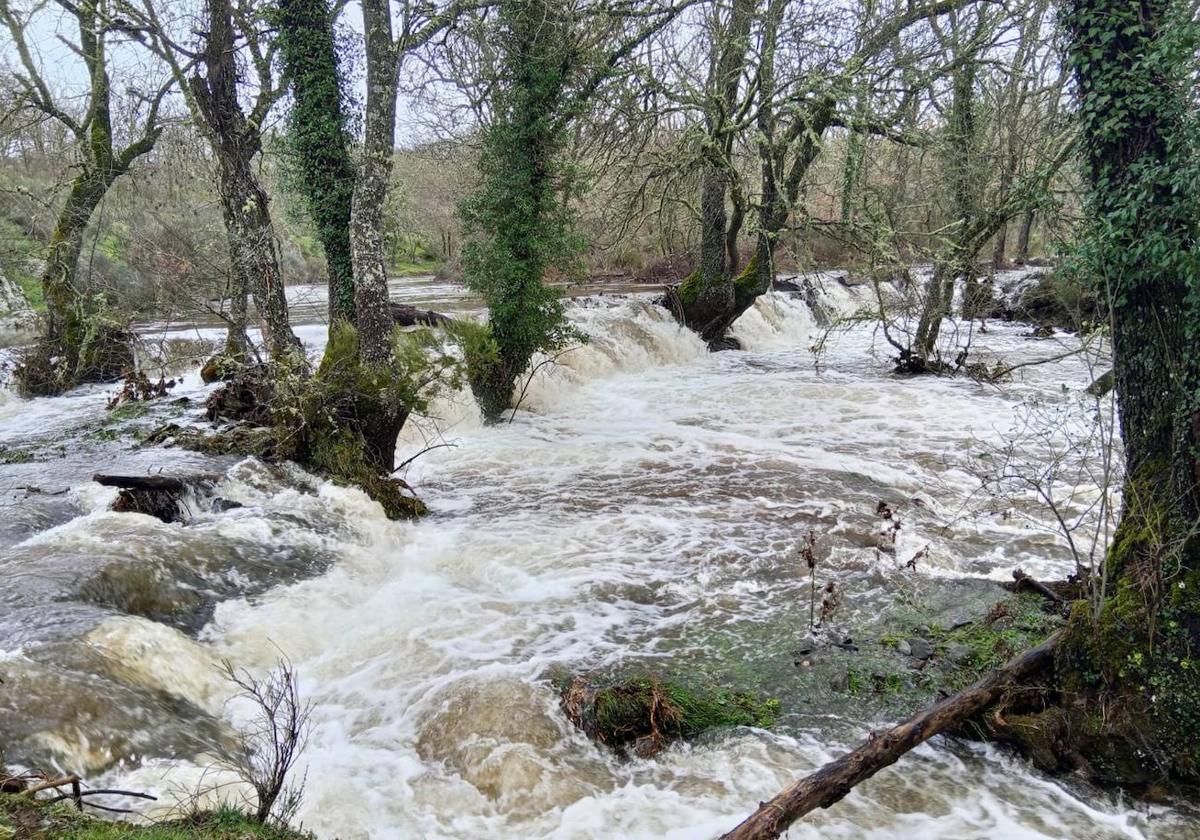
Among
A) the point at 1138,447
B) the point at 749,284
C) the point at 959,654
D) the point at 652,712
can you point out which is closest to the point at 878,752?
the point at 652,712

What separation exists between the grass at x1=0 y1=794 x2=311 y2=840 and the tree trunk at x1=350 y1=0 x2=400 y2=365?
240 inches

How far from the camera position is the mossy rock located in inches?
173

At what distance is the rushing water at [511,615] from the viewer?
149 inches

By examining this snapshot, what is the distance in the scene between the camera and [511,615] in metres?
5.83

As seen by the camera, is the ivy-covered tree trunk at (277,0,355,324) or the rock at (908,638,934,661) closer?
the rock at (908,638,934,661)

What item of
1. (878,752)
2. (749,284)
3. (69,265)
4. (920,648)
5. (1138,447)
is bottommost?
(920,648)

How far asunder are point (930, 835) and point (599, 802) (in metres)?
1.66

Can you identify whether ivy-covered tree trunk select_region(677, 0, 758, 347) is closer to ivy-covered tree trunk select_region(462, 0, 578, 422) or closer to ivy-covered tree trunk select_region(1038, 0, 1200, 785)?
ivy-covered tree trunk select_region(462, 0, 578, 422)

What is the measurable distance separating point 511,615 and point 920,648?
3021 millimetres

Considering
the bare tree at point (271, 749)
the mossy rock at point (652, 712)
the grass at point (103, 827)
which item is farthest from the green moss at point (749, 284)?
the grass at point (103, 827)

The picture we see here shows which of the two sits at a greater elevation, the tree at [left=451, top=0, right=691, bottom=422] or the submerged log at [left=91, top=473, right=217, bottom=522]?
the tree at [left=451, top=0, right=691, bottom=422]

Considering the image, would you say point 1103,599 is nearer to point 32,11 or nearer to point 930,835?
point 930,835

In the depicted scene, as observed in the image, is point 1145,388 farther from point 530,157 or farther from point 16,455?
point 16,455

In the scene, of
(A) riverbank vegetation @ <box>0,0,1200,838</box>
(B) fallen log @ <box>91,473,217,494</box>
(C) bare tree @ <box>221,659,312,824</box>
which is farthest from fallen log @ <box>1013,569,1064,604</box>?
(B) fallen log @ <box>91,473,217,494</box>
